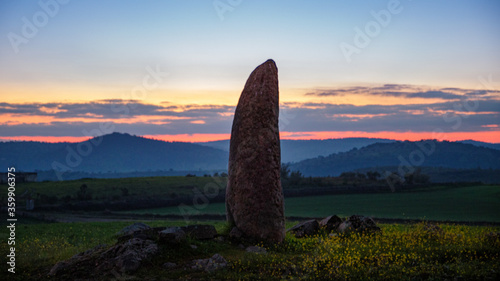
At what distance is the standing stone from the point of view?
1794 cm

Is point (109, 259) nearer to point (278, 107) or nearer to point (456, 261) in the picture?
point (278, 107)

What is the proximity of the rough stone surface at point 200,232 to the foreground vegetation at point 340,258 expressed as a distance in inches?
20.1

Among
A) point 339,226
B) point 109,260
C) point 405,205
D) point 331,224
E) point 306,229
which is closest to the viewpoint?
point 109,260

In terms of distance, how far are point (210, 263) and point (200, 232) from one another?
3544 millimetres

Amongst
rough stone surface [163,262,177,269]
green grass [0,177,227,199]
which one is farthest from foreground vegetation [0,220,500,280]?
green grass [0,177,227,199]

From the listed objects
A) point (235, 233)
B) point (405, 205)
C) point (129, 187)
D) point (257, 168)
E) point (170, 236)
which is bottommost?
point (405, 205)

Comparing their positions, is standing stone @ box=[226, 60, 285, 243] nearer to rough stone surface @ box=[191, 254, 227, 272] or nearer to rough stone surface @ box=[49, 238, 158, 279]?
rough stone surface @ box=[191, 254, 227, 272]

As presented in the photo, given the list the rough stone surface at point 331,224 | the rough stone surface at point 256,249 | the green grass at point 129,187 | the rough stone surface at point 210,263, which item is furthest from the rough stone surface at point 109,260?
the green grass at point 129,187

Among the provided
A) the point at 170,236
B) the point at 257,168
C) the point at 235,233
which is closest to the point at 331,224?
the point at 235,233

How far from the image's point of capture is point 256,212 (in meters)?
17.9

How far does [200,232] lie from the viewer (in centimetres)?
1772

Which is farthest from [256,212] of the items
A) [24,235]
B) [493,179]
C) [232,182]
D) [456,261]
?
[493,179]

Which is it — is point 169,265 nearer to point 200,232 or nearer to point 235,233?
point 200,232

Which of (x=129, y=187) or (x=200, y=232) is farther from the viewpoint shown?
(x=129, y=187)
